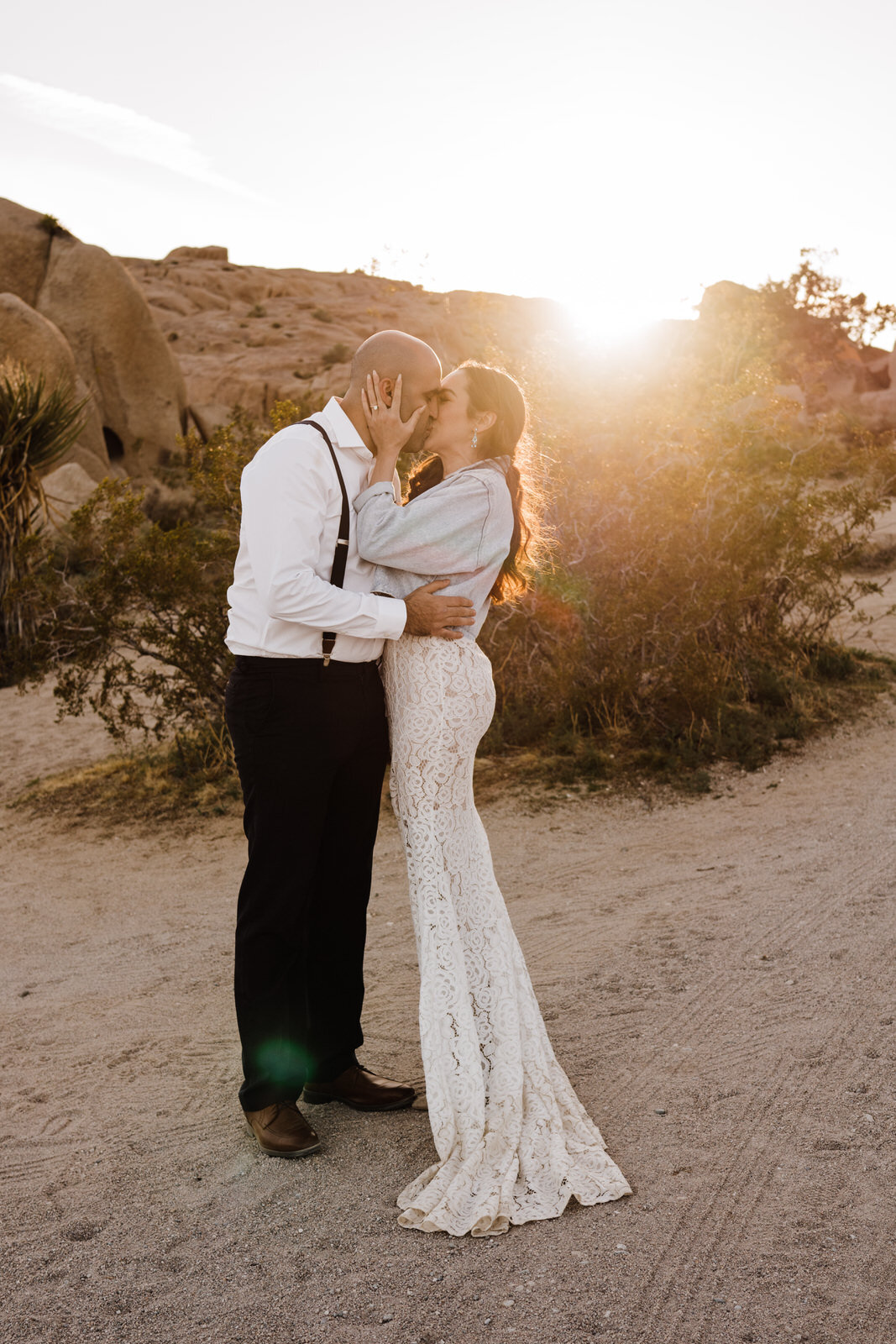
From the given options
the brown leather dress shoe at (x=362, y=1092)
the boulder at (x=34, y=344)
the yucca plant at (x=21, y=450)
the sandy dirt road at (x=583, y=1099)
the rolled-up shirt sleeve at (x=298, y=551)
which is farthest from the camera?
the boulder at (x=34, y=344)

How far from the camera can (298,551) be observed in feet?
8.39

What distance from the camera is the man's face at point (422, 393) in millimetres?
2711

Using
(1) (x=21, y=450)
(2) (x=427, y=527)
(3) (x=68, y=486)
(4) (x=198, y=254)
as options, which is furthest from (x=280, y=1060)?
(4) (x=198, y=254)

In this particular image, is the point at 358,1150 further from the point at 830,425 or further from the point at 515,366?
the point at 830,425

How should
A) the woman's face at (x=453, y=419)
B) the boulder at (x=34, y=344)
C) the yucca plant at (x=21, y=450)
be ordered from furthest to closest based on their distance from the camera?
the boulder at (x=34, y=344)
the yucca plant at (x=21, y=450)
the woman's face at (x=453, y=419)

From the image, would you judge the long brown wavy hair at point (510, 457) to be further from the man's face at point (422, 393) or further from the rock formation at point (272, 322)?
the rock formation at point (272, 322)

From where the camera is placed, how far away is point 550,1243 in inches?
94.7

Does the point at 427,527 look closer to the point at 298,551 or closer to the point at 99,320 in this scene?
the point at 298,551

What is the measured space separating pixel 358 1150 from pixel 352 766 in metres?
1.06

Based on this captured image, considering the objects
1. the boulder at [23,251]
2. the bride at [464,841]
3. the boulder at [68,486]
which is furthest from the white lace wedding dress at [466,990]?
the boulder at [23,251]

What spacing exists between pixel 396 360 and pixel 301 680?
34.1 inches

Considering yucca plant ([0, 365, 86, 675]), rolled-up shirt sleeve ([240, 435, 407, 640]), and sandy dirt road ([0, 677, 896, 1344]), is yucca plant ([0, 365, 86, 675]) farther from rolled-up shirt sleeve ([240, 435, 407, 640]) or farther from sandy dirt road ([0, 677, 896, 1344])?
rolled-up shirt sleeve ([240, 435, 407, 640])

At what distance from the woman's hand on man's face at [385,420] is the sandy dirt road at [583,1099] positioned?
75.3 inches

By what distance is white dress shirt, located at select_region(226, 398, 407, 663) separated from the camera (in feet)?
8.36
